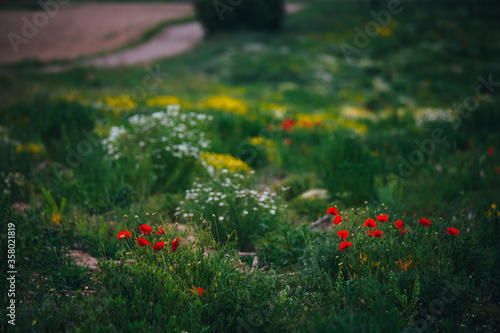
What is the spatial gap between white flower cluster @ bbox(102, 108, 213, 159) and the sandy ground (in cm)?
1221

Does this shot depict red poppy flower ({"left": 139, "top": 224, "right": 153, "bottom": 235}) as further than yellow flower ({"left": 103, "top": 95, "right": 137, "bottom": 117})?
No

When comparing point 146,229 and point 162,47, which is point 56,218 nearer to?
point 146,229

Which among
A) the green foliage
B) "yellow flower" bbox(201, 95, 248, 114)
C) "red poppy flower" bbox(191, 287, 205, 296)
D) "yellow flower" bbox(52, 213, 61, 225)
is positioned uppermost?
"red poppy flower" bbox(191, 287, 205, 296)

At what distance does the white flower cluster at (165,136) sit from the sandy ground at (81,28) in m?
12.2

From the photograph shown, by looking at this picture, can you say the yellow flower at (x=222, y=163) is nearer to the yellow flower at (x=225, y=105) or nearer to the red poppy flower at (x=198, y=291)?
the red poppy flower at (x=198, y=291)

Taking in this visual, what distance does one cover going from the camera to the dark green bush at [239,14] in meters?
19.7

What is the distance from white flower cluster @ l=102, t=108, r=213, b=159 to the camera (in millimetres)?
4850

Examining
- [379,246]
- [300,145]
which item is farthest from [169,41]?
[379,246]

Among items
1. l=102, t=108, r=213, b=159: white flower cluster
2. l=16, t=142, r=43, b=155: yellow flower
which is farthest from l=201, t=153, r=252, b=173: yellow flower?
l=16, t=142, r=43, b=155: yellow flower

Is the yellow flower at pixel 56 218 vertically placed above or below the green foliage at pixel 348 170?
above

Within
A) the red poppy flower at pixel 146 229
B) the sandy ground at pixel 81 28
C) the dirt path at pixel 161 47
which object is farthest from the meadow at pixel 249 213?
the sandy ground at pixel 81 28

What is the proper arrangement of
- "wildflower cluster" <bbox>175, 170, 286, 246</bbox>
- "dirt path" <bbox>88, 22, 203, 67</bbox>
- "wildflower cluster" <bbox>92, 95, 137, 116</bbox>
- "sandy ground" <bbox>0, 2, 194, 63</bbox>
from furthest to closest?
"dirt path" <bbox>88, 22, 203, 67</bbox> < "sandy ground" <bbox>0, 2, 194, 63</bbox> < "wildflower cluster" <bbox>92, 95, 137, 116</bbox> < "wildflower cluster" <bbox>175, 170, 286, 246</bbox>

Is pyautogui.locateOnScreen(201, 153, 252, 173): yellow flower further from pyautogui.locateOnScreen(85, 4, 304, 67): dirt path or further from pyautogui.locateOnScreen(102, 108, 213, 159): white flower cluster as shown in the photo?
pyautogui.locateOnScreen(85, 4, 304, 67): dirt path

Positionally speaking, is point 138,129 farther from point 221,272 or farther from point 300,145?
point 221,272
